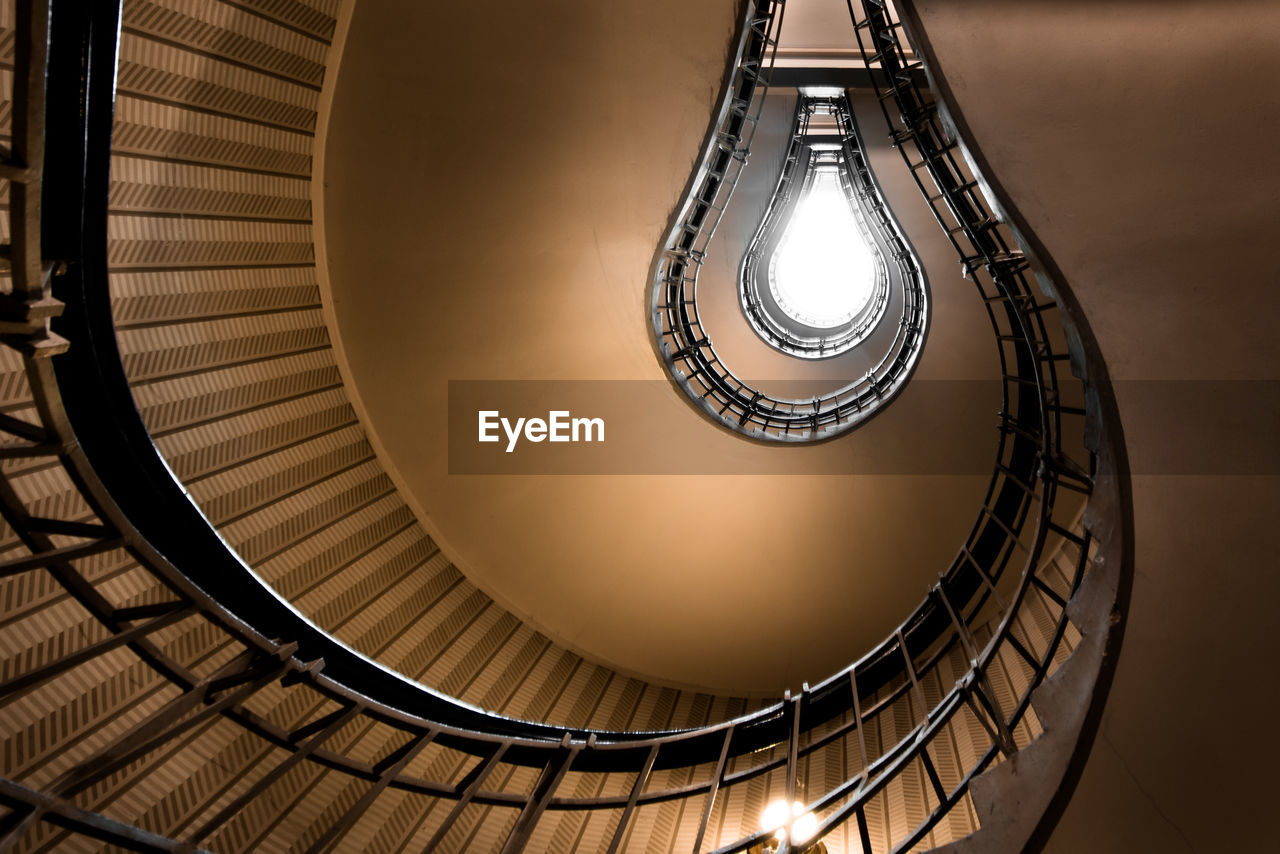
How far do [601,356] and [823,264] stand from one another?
8860 millimetres

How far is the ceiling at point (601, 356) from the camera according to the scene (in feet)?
19.1

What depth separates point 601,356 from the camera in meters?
7.09

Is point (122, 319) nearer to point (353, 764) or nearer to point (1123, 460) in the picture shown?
point (353, 764)

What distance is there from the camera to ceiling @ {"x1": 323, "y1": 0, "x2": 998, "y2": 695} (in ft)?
19.1

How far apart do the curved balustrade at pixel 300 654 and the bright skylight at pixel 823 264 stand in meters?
6.15

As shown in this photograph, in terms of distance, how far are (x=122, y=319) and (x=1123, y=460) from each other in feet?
19.3

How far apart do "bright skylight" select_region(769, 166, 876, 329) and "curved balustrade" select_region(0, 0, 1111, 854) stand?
242 inches

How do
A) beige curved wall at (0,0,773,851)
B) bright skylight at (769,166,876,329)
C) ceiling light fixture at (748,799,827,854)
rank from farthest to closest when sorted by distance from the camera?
1. bright skylight at (769,166,876,329)
2. beige curved wall at (0,0,773,851)
3. ceiling light fixture at (748,799,827,854)

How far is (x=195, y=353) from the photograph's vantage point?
5434mm
